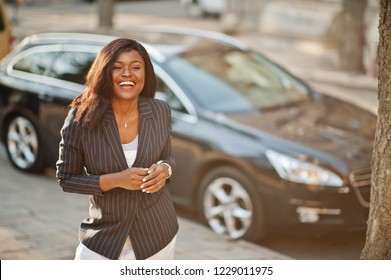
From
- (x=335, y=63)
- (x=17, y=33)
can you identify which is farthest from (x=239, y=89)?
(x=17, y=33)

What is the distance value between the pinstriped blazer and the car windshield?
11.3 feet

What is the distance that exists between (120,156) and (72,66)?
4534mm

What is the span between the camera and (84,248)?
146 inches

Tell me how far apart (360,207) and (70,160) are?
342 cm

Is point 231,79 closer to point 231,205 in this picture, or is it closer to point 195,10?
point 231,205

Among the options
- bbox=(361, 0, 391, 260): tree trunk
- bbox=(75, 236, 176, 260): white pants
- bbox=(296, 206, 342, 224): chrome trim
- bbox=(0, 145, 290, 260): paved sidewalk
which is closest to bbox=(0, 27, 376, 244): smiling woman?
bbox=(296, 206, 342, 224): chrome trim

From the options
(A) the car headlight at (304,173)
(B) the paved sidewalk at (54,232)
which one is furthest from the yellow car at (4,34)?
(A) the car headlight at (304,173)

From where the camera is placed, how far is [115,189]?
3.57 m

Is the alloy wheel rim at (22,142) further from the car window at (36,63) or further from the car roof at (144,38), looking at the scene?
the car roof at (144,38)

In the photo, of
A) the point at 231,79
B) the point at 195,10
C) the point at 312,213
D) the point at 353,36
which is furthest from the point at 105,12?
the point at 312,213

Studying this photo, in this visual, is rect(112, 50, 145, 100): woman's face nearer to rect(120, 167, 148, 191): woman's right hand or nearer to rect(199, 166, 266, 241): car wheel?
rect(120, 167, 148, 191): woman's right hand

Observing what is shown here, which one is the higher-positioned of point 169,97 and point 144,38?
point 144,38
